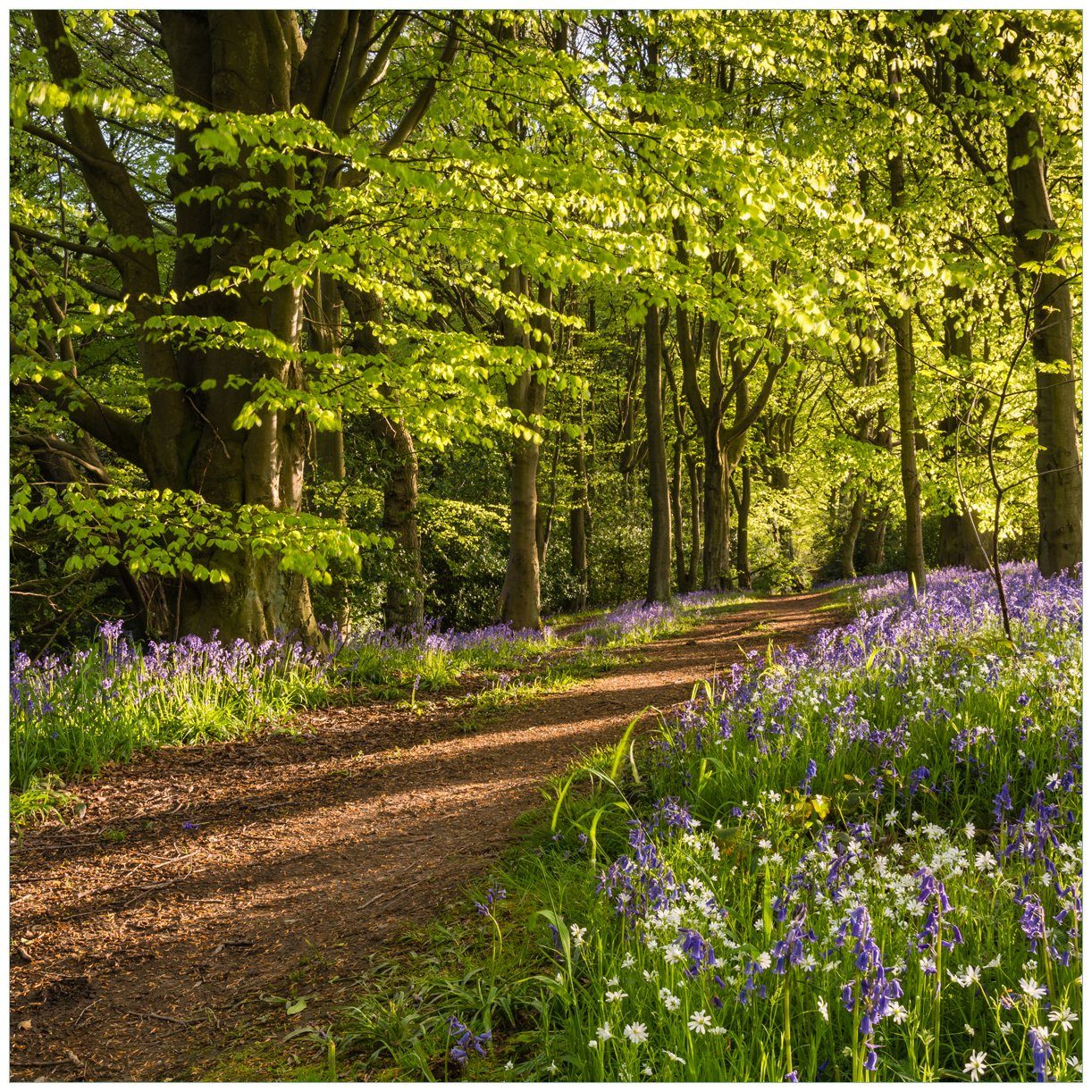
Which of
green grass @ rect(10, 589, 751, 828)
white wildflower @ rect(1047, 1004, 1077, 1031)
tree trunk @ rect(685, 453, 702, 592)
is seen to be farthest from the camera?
tree trunk @ rect(685, 453, 702, 592)

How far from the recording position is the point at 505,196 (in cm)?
776

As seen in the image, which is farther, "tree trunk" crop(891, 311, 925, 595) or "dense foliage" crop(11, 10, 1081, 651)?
"tree trunk" crop(891, 311, 925, 595)

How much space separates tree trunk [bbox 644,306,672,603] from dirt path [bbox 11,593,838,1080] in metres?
9.67

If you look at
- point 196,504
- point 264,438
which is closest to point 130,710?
point 196,504

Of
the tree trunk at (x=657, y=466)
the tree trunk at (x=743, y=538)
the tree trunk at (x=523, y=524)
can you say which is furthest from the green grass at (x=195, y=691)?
the tree trunk at (x=743, y=538)

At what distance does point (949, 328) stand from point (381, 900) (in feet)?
61.2

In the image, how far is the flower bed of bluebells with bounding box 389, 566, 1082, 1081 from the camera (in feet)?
6.98

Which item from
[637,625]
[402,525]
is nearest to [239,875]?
[402,525]

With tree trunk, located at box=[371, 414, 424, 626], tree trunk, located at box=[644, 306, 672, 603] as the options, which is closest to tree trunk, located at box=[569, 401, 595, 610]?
tree trunk, located at box=[644, 306, 672, 603]

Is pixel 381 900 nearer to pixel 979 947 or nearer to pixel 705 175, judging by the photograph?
pixel 979 947

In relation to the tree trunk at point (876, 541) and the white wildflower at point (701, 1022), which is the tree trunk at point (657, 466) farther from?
the tree trunk at point (876, 541)

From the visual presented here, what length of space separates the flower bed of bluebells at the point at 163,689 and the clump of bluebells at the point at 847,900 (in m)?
4.03

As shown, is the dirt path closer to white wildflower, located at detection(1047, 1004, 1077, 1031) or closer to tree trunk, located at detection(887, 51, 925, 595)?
white wildflower, located at detection(1047, 1004, 1077, 1031)

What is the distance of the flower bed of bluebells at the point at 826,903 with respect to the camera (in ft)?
6.98
